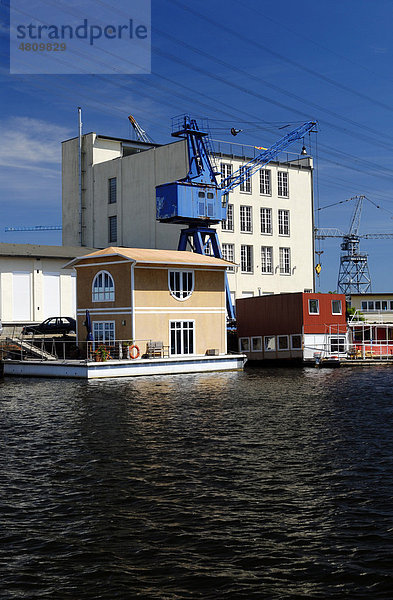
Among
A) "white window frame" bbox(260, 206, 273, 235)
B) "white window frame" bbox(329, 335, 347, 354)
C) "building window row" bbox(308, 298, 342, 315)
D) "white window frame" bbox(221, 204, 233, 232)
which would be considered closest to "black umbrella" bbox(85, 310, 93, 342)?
"building window row" bbox(308, 298, 342, 315)

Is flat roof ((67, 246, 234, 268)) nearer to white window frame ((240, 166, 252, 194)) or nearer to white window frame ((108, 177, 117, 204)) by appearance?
white window frame ((240, 166, 252, 194))

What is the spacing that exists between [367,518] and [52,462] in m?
9.14

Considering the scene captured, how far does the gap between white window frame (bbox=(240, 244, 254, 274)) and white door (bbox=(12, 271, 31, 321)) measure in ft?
80.2

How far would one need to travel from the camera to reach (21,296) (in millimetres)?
64938

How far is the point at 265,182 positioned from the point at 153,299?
3544cm

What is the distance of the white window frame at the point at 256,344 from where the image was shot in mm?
63269

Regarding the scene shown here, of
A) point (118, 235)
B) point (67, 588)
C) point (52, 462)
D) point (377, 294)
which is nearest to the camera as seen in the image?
point (67, 588)

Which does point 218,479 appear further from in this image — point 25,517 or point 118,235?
point 118,235

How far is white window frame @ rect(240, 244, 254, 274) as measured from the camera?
259 feet

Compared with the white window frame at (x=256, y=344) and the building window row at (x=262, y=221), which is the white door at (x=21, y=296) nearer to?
the white window frame at (x=256, y=344)

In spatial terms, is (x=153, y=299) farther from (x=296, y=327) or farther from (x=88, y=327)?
(x=296, y=327)

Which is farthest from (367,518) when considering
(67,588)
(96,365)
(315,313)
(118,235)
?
(118,235)

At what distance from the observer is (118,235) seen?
3068 inches

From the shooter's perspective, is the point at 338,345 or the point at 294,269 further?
the point at 294,269
